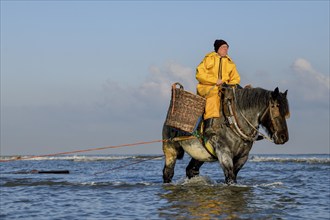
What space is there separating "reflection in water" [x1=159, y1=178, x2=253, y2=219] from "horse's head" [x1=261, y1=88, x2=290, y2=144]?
4.09 ft

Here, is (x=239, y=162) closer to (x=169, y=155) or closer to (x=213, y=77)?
(x=213, y=77)

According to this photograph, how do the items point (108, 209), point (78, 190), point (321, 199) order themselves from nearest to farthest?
point (108, 209), point (321, 199), point (78, 190)

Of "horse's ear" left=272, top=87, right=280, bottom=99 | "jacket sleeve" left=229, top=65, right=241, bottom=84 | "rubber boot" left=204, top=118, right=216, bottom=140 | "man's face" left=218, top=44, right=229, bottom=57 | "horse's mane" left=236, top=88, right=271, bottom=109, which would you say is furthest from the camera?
"jacket sleeve" left=229, top=65, right=241, bottom=84

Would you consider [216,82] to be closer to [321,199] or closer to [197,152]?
[197,152]

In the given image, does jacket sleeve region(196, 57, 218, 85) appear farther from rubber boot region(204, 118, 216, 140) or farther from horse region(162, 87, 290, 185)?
rubber boot region(204, 118, 216, 140)

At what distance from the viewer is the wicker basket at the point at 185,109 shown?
11242 millimetres

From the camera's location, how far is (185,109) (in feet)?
37.4

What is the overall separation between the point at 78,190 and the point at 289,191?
4544 mm

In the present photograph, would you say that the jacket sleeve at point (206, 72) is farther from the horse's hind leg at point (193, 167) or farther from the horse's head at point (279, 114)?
the horse's hind leg at point (193, 167)

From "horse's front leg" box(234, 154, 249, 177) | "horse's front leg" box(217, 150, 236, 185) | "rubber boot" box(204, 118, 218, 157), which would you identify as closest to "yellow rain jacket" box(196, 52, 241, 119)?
"rubber boot" box(204, 118, 218, 157)

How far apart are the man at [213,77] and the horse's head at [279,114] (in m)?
1.09

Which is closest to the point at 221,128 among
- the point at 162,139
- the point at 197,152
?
the point at 197,152

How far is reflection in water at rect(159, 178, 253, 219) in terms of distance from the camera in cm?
806

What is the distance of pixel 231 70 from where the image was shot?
11.6 metres
